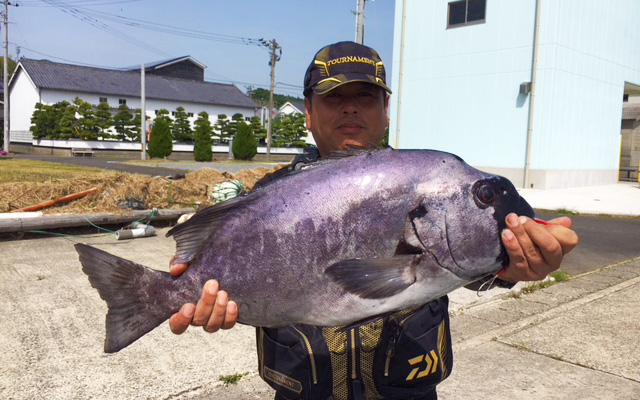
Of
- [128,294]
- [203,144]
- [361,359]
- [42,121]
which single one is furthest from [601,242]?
[42,121]

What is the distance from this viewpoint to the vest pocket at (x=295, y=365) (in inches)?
78.4

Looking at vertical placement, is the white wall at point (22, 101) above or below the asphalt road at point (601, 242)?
above

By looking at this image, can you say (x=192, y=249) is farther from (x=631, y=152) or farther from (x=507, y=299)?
(x=631, y=152)

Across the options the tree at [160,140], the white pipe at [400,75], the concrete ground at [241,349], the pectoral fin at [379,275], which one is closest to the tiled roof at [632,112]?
the white pipe at [400,75]

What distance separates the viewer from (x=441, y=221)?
1472mm

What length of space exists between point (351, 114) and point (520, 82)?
18931mm

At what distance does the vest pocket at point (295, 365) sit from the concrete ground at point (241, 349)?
4.86ft

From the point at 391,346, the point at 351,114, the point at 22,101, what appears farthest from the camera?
the point at 22,101

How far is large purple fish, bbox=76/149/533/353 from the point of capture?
1.46 meters

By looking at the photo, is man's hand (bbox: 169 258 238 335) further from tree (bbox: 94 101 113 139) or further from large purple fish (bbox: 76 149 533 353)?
tree (bbox: 94 101 113 139)

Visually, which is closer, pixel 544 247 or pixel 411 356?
pixel 544 247

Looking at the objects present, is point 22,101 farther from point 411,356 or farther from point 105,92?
point 411,356

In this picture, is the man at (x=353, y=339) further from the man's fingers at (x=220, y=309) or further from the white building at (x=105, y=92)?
the white building at (x=105, y=92)

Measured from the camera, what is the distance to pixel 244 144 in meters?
37.8
